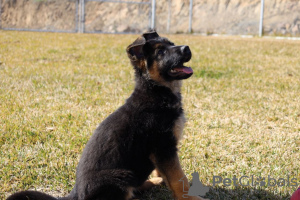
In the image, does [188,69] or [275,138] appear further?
[275,138]

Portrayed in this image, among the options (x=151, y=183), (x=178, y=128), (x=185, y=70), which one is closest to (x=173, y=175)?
(x=178, y=128)

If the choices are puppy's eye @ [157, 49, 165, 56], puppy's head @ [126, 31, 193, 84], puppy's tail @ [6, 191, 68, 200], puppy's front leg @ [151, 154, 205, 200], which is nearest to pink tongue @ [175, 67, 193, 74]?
puppy's head @ [126, 31, 193, 84]

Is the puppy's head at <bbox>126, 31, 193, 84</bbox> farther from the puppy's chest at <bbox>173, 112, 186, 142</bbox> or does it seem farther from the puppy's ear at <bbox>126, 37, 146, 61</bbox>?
the puppy's chest at <bbox>173, 112, 186, 142</bbox>

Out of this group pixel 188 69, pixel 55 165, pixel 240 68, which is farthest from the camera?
pixel 240 68

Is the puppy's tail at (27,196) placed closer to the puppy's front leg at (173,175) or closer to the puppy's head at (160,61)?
the puppy's front leg at (173,175)

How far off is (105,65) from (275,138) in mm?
5814

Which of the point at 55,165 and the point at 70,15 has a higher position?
the point at 70,15

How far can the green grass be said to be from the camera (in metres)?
3.61

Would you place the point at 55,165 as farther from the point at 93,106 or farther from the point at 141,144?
the point at 93,106

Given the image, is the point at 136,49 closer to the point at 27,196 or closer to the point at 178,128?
the point at 178,128

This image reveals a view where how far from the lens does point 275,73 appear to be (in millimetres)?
8734

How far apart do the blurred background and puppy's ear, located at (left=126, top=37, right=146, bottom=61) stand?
1718cm

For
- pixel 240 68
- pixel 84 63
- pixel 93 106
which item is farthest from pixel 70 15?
pixel 93 106

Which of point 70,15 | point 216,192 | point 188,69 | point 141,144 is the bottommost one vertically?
point 216,192
